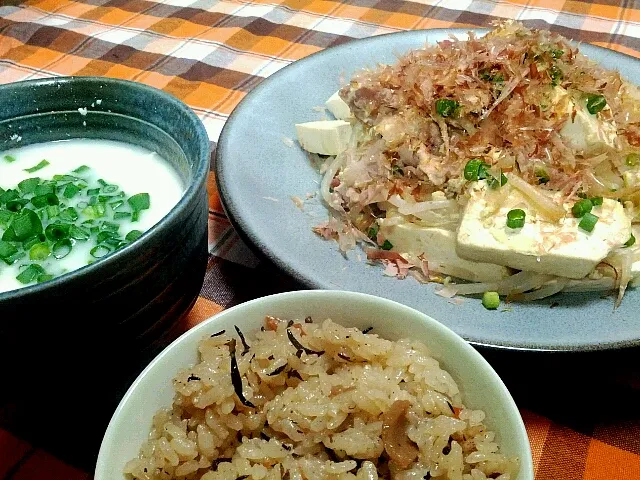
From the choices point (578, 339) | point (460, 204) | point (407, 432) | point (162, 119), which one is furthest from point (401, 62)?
point (407, 432)

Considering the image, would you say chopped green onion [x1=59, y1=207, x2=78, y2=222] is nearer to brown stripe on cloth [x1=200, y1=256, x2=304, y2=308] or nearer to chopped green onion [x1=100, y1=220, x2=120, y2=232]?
chopped green onion [x1=100, y1=220, x2=120, y2=232]

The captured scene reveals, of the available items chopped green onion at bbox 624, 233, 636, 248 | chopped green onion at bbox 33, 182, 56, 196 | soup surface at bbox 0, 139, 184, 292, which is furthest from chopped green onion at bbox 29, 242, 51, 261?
chopped green onion at bbox 624, 233, 636, 248

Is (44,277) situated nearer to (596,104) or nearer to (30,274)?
(30,274)

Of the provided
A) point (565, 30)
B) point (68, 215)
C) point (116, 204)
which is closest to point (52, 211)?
point (68, 215)

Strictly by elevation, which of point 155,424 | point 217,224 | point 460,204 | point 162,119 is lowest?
point 217,224

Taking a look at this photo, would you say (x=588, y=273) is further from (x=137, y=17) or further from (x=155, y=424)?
(x=137, y=17)

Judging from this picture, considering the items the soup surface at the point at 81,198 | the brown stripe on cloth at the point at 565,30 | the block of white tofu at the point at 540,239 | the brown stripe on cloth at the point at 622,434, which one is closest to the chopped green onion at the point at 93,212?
the soup surface at the point at 81,198
